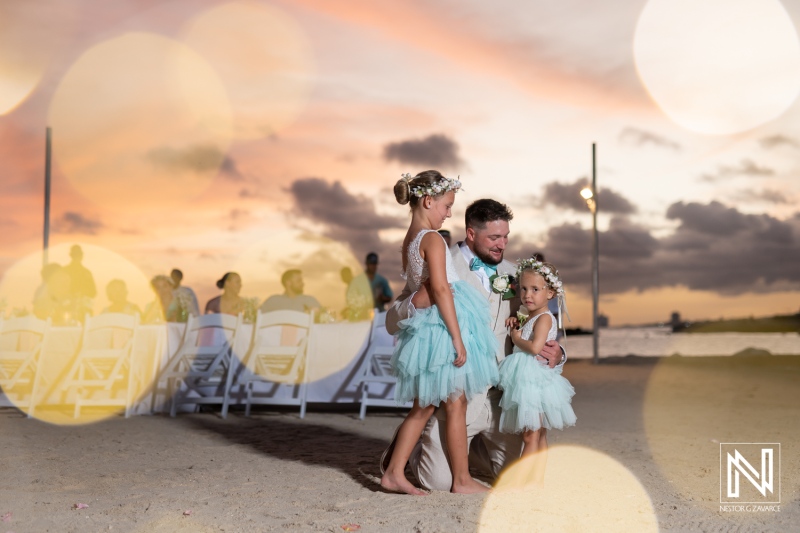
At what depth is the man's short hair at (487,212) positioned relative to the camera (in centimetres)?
517

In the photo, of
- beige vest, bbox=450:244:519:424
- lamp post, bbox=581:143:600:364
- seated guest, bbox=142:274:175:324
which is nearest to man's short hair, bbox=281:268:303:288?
seated guest, bbox=142:274:175:324

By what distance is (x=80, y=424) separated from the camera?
876 cm

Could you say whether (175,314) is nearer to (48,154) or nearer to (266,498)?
(266,498)

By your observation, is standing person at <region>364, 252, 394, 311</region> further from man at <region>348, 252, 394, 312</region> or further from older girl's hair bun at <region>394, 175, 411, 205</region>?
older girl's hair bun at <region>394, 175, 411, 205</region>

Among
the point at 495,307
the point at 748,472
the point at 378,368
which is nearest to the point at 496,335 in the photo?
the point at 495,307

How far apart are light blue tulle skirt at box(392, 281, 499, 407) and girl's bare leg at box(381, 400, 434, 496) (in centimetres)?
12

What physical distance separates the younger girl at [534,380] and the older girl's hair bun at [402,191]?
3.08 feet

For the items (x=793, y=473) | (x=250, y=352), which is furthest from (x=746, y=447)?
(x=250, y=352)

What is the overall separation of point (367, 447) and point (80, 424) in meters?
3.58

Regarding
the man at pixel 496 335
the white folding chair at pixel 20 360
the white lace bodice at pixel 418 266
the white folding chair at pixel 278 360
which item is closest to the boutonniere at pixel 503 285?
the man at pixel 496 335

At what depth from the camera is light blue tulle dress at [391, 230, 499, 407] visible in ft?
15.6

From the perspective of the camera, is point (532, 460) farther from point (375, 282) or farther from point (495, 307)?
point (375, 282)

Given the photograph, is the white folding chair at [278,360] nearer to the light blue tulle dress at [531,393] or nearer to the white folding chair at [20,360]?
the white folding chair at [20,360]

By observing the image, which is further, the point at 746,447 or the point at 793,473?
the point at 746,447
